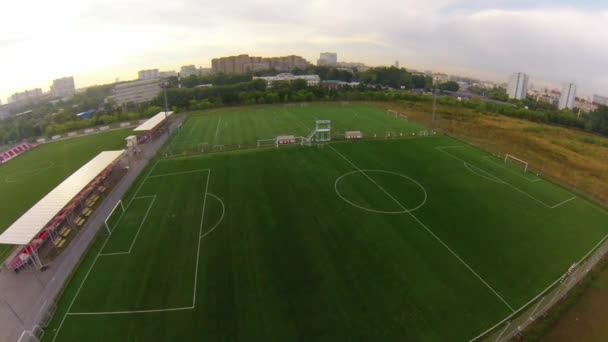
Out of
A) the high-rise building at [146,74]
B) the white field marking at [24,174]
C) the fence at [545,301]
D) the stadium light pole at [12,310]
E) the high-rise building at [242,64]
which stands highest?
the high-rise building at [242,64]

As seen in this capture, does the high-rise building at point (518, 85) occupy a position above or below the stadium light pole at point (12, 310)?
above

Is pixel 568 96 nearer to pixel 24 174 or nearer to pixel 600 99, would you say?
pixel 600 99

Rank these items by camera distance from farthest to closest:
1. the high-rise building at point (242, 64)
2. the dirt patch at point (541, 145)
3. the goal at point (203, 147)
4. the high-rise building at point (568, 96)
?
1. the high-rise building at point (242, 64)
2. the high-rise building at point (568, 96)
3. the goal at point (203, 147)
4. the dirt patch at point (541, 145)

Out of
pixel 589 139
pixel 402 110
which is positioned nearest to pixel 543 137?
pixel 589 139

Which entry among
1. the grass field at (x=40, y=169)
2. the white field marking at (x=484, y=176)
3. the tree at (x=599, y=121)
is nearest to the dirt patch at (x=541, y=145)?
the white field marking at (x=484, y=176)

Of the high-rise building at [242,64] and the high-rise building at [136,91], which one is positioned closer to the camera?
the high-rise building at [136,91]

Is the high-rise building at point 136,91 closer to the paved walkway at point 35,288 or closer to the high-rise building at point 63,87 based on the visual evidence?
the high-rise building at point 63,87
